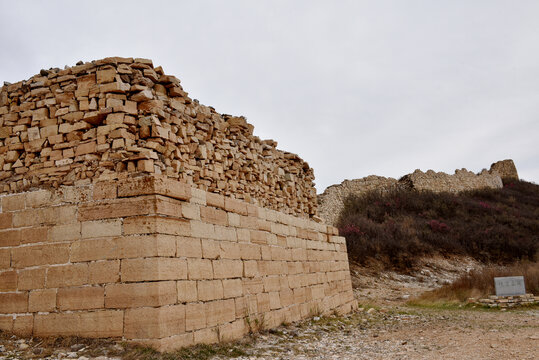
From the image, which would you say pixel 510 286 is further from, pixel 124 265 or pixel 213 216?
pixel 124 265

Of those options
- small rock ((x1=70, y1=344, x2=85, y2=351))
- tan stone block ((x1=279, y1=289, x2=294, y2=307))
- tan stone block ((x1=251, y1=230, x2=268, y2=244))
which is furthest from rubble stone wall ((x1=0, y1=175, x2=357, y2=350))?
tan stone block ((x1=279, y1=289, x2=294, y2=307))

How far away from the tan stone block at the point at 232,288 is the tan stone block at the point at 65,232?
2.03 meters

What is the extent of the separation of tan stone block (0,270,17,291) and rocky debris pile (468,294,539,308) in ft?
37.9

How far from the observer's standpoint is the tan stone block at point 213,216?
19.7ft

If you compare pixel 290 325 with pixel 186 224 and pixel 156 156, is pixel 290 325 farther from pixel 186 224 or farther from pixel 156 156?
pixel 156 156

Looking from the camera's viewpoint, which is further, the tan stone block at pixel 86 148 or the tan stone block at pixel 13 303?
the tan stone block at pixel 86 148

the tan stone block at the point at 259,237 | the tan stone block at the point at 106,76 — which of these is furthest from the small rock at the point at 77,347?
the tan stone block at the point at 106,76

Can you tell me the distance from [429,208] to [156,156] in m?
22.6

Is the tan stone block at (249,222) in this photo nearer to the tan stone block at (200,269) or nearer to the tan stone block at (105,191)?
the tan stone block at (200,269)

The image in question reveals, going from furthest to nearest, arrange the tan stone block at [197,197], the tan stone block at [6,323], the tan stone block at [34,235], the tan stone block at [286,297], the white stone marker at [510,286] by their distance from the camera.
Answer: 1. the white stone marker at [510,286]
2. the tan stone block at [286,297]
3. the tan stone block at [197,197]
4. the tan stone block at [34,235]
5. the tan stone block at [6,323]

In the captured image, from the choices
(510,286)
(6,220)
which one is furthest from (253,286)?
(510,286)

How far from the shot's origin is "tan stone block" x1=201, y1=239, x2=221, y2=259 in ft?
19.2

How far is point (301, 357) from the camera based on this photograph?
557 cm

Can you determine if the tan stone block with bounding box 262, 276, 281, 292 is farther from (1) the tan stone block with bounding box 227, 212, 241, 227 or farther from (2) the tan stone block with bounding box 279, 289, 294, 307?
(1) the tan stone block with bounding box 227, 212, 241, 227
